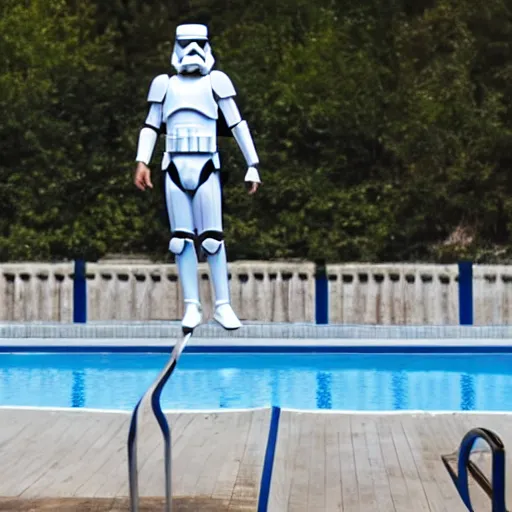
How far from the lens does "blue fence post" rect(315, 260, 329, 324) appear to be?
640 inches

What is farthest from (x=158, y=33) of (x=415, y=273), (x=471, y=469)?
(x=471, y=469)

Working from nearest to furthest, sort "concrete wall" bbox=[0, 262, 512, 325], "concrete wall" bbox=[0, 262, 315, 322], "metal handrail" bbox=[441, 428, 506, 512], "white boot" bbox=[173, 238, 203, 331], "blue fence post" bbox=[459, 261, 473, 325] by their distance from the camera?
"metal handrail" bbox=[441, 428, 506, 512], "white boot" bbox=[173, 238, 203, 331], "blue fence post" bbox=[459, 261, 473, 325], "concrete wall" bbox=[0, 262, 512, 325], "concrete wall" bbox=[0, 262, 315, 322]

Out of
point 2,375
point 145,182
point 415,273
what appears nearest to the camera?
point 145,182

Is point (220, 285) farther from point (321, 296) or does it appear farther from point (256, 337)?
point (321, 296)

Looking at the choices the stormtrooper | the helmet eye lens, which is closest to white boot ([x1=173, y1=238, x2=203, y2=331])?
the stormtrooper

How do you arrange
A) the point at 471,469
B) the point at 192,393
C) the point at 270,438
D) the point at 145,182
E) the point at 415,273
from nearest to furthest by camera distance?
the point at 471,469
the point at 145,182
the point at 270,438
the point at 192,393
the point at 415,273

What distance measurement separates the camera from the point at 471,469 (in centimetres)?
A: 514

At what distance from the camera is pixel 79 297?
16469 millimetres

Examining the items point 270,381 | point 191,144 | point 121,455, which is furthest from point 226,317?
point 270,381

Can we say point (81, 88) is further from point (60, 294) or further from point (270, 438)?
point (270, 438)

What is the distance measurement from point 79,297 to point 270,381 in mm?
3882

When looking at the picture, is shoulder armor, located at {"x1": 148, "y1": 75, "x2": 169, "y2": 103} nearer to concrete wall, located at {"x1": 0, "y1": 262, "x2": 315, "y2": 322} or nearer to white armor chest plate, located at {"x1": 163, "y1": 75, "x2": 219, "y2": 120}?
white armor chest plate, located at {"x1": 163, "y1": 75, "x2": 219, "y2": 120}

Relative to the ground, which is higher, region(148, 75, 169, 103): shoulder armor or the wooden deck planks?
region(148, 75, 169, 103): shoulder armor

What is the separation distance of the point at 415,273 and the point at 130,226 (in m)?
4.39
